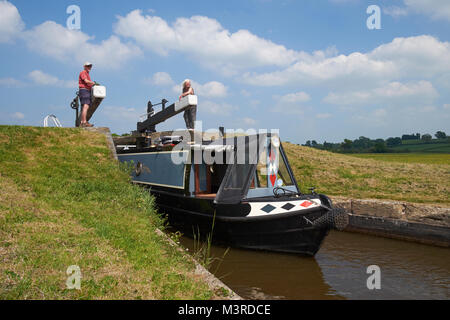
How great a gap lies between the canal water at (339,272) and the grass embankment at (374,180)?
9.06 feet

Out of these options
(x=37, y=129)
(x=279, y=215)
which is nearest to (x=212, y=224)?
(x=279, y=215)

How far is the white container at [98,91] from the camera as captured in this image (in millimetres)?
10984

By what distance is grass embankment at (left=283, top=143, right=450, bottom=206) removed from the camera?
10945mm

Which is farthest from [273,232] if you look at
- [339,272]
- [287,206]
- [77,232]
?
[77,232]

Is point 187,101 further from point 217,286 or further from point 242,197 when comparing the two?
point 217,286

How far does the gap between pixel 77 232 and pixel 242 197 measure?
11.0 ft

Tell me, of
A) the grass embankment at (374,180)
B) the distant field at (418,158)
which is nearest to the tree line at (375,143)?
the distant field at (418,158)

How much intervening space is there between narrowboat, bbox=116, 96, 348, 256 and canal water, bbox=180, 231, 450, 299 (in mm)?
395

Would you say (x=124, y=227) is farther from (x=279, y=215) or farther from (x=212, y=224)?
(x=279, y=215)

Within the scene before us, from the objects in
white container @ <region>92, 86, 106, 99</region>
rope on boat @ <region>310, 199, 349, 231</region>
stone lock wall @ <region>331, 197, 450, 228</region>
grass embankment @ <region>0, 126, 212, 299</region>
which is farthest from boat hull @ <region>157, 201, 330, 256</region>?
white container @ <region>92, 86, 106, 99</region>

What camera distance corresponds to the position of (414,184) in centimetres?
1202

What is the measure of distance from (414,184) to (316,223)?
7.14m

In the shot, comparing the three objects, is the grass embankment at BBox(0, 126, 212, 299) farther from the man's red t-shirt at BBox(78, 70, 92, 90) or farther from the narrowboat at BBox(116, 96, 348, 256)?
the man's red t-shirt at BBox(78, 70, 92, 90)

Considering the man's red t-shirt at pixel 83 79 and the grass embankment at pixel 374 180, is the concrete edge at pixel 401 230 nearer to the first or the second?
the grass embankment at pixel 374 180
